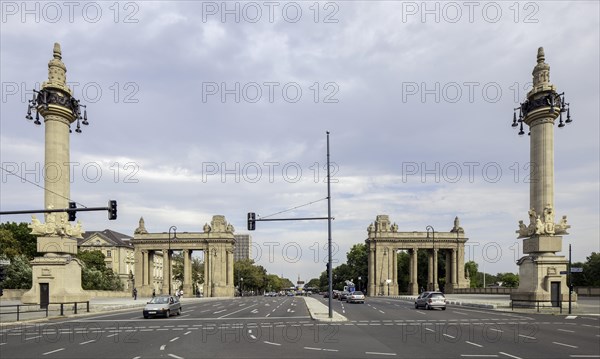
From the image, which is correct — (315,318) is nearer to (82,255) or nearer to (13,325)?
(13,325)

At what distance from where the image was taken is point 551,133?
45.4 meters

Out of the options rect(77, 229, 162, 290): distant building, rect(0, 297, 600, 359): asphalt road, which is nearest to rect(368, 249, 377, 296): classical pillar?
rect(77, 229, 162, 290): distant building

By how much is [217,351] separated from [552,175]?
125ft

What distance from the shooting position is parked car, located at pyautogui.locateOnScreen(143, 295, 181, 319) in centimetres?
3391

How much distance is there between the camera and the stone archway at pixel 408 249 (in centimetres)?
10975

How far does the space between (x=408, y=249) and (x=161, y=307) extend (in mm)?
85395

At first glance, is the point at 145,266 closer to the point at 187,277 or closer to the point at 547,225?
the point at 187,277

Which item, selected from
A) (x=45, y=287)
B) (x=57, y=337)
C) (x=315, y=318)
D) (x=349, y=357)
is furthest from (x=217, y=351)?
(x=45, y=287)

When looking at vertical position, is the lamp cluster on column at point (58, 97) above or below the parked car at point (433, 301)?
above

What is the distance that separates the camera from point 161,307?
112 ft

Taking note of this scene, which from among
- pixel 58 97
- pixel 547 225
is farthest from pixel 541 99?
pixel 58 97

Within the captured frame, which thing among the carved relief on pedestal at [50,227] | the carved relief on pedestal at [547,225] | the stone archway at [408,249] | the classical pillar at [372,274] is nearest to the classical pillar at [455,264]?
the stone archway at [408,249]

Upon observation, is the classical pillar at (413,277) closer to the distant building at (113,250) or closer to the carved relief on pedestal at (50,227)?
the carved relief on pedestal at (50,227)

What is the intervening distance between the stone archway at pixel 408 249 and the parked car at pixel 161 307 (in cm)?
7721
